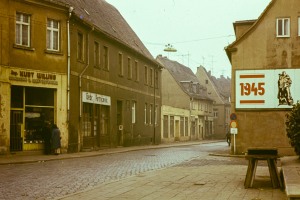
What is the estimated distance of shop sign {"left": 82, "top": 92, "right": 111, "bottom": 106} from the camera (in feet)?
98.7

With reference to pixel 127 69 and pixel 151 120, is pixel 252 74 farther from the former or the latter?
pixel 151 120

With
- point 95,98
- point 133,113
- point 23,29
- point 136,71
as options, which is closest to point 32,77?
point 23,29

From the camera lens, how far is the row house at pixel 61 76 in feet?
80.3

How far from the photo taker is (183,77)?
3017 inches

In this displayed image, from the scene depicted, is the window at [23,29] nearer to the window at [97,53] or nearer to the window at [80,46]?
the window at [80,46]

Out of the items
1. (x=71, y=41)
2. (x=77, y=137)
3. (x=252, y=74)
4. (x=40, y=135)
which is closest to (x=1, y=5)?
(x=71, y=41)

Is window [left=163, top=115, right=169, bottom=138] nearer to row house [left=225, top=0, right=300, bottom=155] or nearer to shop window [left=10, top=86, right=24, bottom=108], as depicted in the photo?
row house [left=225, top=0, right=300, bottom=155]

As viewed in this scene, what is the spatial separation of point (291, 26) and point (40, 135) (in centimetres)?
1516

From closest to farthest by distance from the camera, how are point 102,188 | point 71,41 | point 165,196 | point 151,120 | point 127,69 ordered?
point 165,196, point 102,188, point 71,41, point 127,69, point 151,120

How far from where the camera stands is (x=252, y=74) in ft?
91.6

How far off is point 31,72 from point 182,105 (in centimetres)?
4742

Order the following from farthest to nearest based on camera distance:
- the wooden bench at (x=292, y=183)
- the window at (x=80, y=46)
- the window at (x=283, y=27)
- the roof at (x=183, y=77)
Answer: the roof at (x=183, y=77) → the window at (x=80, y=46) → the window at (x=283, y=27) → the wooden bench at (x=292, y=183)

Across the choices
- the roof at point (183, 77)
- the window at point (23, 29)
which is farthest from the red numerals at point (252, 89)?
the roof at point (183, 77)

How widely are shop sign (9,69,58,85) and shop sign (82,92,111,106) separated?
3608 millimetres
